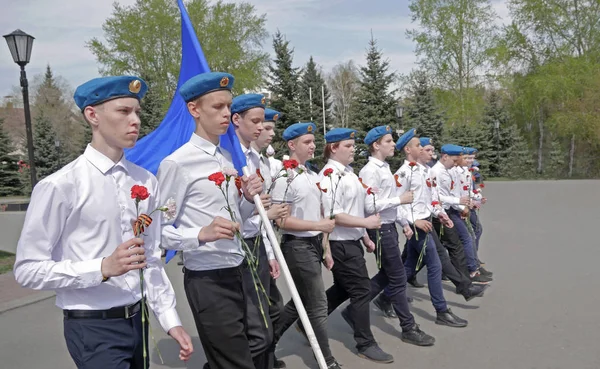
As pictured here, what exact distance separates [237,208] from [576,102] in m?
35.4

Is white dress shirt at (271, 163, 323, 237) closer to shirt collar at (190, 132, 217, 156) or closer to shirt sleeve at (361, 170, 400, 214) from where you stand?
shirt sleeve at (361, 170, 400, 214)

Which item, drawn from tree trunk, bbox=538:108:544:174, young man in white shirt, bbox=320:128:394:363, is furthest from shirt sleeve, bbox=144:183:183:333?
tree trunk, bbox=538:108:544:174

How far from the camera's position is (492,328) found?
5664 mm

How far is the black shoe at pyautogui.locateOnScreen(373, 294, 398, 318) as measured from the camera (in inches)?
250

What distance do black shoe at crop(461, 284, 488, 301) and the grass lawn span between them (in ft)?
27.0

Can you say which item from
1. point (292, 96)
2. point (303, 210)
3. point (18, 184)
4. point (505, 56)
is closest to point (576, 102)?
point (505, 56)

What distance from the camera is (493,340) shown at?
5.29 meters

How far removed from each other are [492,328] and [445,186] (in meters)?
2.41

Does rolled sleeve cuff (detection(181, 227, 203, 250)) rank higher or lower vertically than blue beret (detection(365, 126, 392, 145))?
lower

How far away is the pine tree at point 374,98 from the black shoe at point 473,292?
22.6 metres

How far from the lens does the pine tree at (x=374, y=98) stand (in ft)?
96.4

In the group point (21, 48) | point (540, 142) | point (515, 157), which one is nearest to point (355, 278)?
point (21, 48)

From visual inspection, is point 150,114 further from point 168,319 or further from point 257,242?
point 168,319

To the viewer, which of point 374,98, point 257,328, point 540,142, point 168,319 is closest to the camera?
point 168,319
